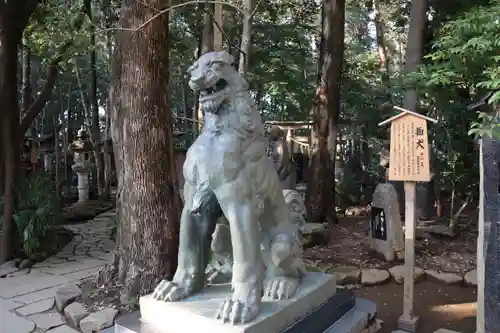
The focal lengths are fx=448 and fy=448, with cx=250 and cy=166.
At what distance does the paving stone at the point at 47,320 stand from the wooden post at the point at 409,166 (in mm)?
3096

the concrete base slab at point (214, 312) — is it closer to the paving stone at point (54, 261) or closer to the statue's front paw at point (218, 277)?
the statue's front paw at point (218, 277)

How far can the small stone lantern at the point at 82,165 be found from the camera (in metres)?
10.6

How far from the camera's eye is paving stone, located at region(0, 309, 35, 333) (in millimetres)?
3844

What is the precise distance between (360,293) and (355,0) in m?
9.27

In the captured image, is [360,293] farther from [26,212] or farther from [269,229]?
[26,212]

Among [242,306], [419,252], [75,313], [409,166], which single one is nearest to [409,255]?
[409,166]

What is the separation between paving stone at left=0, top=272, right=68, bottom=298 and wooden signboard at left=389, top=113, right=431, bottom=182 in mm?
3864

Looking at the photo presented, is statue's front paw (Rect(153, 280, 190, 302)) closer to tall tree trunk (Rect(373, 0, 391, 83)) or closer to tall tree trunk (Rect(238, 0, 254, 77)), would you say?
tall tree trunk (Rect(238, 0, 254, 77))

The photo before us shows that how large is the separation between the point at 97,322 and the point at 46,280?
1.88 metres

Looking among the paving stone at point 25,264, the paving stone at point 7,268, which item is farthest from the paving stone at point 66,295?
the paving stone at point 25,264

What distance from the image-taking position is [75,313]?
394cm

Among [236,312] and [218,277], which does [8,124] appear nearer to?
[218,277]

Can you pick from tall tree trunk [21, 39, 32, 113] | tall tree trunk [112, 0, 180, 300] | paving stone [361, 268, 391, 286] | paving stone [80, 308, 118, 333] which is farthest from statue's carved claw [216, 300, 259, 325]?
tall tree trunk [21, 39, 32, 113]

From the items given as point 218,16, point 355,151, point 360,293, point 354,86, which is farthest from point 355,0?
point 360,293
